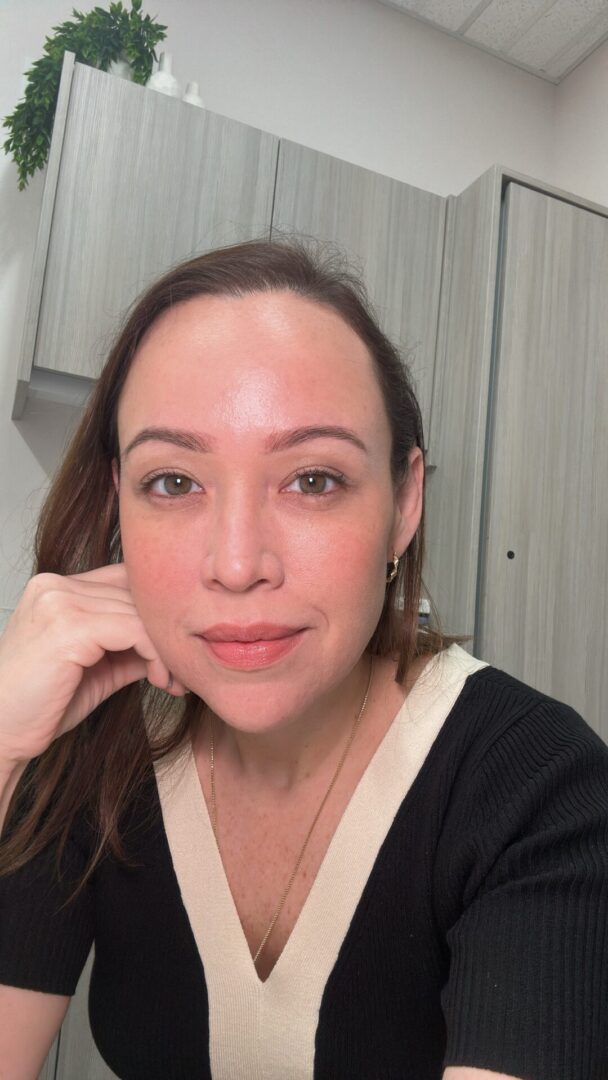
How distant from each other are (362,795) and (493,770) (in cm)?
16

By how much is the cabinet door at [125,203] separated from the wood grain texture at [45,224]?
0.02 m

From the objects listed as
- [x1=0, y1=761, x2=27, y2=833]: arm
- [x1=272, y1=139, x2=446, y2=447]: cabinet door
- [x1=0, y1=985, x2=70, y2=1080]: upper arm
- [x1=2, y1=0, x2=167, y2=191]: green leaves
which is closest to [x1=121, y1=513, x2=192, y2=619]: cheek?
[x1=0, y1=761, x2=27, y2=833]: arm

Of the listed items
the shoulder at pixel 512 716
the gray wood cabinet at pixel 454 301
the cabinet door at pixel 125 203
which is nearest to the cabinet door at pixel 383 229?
the gray wood cabinet at pixel 454 301

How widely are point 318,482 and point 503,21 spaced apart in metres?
2.97

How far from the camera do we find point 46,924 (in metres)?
0.95

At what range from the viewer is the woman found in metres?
0.73

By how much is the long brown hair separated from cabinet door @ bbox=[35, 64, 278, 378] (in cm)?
93

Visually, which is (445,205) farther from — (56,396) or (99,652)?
(99,652)

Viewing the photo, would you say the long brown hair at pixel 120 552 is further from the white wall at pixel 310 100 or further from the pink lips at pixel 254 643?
the white wall at pixel 310 100

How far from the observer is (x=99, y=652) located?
91cm

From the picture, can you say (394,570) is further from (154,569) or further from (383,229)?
(383,229)

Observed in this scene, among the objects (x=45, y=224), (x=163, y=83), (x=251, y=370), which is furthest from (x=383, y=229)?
(x=251, y=370)

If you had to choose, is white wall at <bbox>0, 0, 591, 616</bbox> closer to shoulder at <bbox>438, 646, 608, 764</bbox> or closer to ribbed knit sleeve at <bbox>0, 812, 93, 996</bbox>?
ribbed knit sleeve at <bbox>0, 812, 93, 996</bbox>

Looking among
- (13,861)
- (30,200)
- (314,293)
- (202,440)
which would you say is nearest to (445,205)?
(30,200)
